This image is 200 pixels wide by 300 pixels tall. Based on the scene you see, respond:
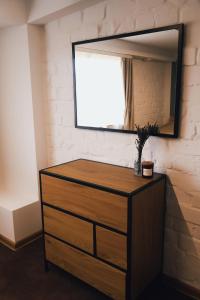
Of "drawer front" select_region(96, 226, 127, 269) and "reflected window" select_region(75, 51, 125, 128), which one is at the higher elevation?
"reflected window" select_region(75, 51, 125, 128)

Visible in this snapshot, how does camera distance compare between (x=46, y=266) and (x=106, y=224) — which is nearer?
(x=106, y=224)

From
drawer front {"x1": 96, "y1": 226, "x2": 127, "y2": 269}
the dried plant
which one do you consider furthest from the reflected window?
drawer front {"x1": 96, "y1": 226, "x2": 127, "y2": 269}

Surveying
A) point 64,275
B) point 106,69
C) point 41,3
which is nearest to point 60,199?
point 64,275

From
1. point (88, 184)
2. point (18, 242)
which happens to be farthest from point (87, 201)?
point (18, 242)

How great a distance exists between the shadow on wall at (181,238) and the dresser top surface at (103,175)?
0.70 feet

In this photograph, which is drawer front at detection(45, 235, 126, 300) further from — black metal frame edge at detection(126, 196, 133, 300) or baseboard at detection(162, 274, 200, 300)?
baseboard at detection(162, 274, 200, 300)

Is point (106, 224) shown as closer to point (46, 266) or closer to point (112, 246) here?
point (112, 246)

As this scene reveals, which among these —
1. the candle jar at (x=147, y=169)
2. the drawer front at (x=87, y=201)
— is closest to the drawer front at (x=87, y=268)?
the drawer front at (x=87, y=201)

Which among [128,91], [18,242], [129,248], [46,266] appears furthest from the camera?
[18,242]

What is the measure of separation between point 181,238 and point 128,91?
3.57 ft

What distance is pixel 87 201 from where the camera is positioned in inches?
66.2

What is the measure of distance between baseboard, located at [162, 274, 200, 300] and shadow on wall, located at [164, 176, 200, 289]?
26 mm

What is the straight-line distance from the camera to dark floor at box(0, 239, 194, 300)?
1858 millimetres

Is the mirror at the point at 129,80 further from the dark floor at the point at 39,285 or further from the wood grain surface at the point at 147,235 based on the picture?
the dark floor at the point at 39,285
